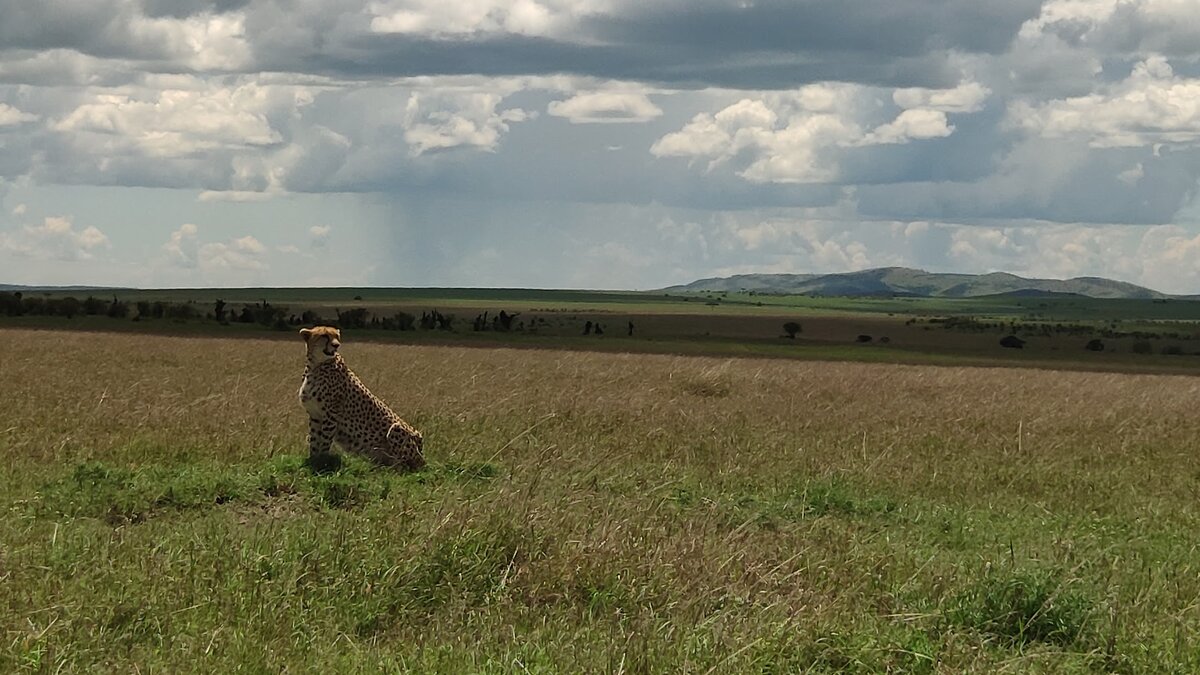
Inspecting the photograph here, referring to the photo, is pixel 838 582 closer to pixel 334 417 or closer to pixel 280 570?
pixel 280 570

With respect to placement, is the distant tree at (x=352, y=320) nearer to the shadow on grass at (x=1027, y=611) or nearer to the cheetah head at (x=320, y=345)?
the cheetah head at (x=320, y=345)

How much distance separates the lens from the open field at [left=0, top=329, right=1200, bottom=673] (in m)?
6.99

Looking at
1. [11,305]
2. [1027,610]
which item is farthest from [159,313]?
[1027,610]

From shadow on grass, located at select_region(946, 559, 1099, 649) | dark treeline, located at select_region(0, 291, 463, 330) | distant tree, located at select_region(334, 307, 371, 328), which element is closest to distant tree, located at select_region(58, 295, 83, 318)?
dark treeline, located at select_region(0, 291, 463, 330)

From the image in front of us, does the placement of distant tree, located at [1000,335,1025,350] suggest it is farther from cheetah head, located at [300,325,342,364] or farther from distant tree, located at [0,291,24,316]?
cheetah head, located at [300,325,342,364]

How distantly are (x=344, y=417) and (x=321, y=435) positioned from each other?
267 mm

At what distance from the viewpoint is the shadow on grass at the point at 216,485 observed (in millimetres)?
9805

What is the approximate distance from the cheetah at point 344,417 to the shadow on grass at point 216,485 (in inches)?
6.0

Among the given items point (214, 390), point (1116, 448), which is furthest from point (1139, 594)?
point (214, 390)

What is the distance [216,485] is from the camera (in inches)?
407

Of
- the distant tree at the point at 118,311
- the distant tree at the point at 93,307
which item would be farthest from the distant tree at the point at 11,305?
the distant tree at the point at 118,311

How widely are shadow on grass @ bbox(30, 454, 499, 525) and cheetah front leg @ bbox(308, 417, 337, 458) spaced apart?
156mm

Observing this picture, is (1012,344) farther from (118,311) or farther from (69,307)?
(69,307)

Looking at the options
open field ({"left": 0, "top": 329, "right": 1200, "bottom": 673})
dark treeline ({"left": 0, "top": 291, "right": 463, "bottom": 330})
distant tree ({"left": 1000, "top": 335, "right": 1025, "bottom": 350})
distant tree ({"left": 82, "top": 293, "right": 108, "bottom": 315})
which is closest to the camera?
open field ({"left": 0, "top": 329, "right": 1200, "bottom": 673})
